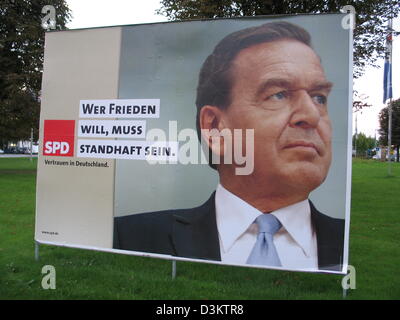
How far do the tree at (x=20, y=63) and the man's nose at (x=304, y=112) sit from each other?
20.5 m

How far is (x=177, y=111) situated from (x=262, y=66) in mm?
1154

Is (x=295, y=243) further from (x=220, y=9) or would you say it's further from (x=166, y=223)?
(x=220, y=9)

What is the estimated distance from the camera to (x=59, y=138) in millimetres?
5656

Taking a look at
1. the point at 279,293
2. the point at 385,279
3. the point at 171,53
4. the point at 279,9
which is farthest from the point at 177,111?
the point at 279,9

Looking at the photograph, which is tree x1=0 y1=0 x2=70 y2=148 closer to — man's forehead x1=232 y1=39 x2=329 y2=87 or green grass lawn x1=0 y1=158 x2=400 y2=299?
green grass lawn x1=0 y1=158 x2=400 y2=299

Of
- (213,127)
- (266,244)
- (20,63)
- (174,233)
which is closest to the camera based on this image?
(266,244)

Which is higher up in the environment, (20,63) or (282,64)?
(20,63)

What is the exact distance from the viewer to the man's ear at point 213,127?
4883 millimetres

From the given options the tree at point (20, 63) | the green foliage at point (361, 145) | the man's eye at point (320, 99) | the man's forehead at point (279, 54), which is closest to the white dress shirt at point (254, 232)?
the man's eye at point (320, 99)

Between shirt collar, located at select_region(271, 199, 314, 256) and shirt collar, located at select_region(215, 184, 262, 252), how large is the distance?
41 cm

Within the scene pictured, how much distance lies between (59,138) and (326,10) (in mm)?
10763

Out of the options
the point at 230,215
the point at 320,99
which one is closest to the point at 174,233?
the point at 230,215

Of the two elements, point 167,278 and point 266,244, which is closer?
point 266,244

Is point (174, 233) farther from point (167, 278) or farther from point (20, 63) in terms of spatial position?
point (20, 63)
